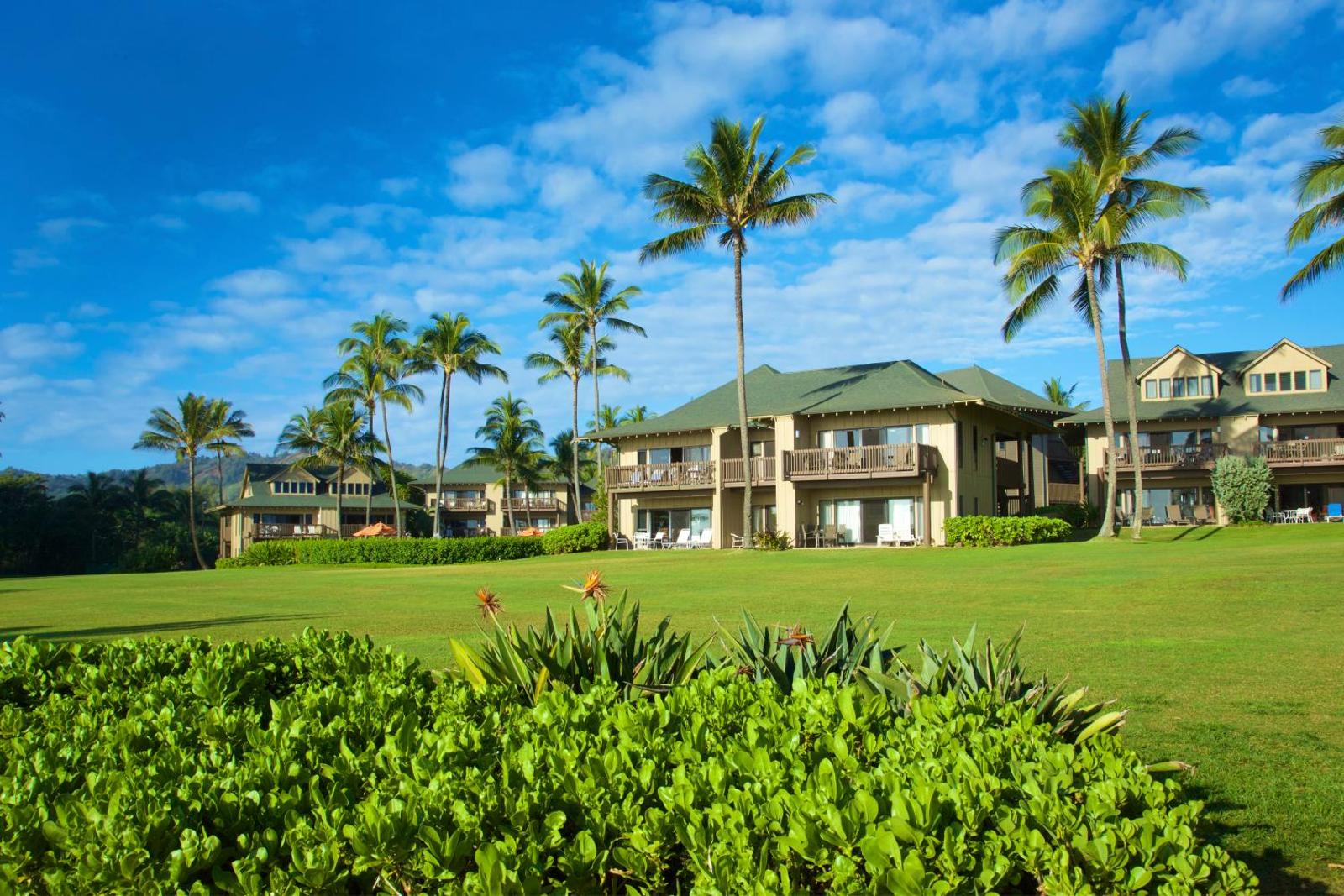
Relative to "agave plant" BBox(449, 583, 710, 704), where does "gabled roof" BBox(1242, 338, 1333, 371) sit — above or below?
above

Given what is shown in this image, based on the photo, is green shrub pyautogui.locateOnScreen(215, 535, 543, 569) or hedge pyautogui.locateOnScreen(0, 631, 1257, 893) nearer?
hedge pyautogui.locateOnScreen(0, 631, 1257, 893)

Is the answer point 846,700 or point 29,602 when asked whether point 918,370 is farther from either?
point 846,700

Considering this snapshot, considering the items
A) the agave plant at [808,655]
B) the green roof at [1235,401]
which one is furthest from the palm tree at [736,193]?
the agave plant at [808,655]

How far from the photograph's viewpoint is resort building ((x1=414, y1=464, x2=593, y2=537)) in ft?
276

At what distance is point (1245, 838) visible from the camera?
4.79 metres

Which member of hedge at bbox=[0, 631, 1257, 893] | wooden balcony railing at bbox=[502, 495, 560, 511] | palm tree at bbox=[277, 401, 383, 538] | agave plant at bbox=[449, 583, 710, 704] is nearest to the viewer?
hedge at bbox=[0, 631, 1257, 893]

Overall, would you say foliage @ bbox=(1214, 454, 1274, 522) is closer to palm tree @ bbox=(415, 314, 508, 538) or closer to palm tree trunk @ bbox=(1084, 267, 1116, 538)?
palm tree trunk @ bbox=(1084, 267, 1116, 538)

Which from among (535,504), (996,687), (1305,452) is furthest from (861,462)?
(535,504)

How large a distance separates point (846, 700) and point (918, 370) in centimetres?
3970

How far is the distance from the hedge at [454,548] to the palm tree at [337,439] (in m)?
18.1

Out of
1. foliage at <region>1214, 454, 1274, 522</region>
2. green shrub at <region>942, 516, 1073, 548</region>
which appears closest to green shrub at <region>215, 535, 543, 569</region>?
green shrub at <region>942, 516, 1073, 548</region>

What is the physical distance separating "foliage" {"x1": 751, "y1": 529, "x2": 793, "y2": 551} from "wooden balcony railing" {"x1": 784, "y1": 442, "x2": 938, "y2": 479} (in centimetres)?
270

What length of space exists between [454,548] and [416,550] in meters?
2.22

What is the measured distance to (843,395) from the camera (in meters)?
40.8
